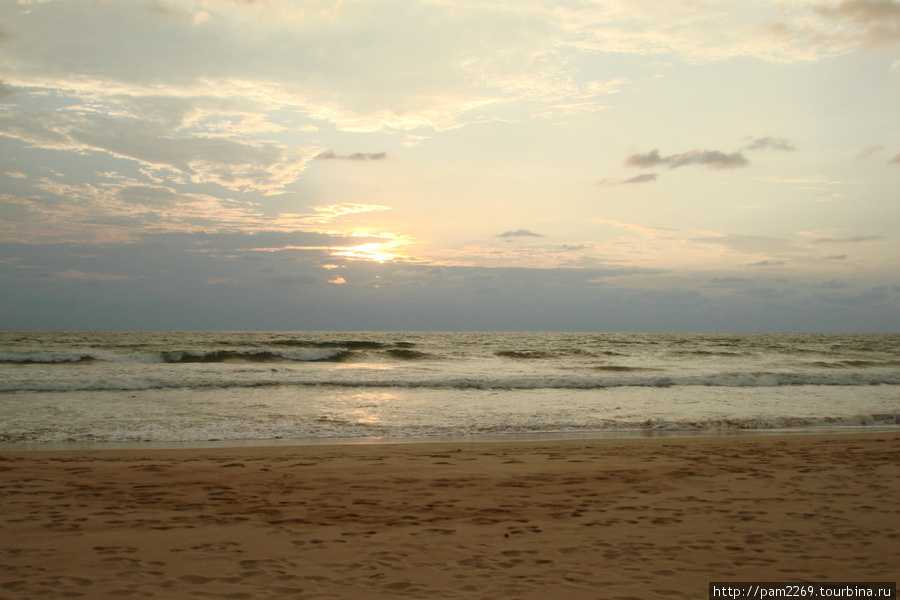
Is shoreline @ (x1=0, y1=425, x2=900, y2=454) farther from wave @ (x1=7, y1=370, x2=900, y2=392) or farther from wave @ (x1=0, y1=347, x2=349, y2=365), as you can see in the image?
wave @ (x1=0, y1=347, x2=349, y2=365)

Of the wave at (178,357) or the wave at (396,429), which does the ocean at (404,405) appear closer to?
the wave at (396,429)

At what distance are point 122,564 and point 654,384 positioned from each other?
20.9m

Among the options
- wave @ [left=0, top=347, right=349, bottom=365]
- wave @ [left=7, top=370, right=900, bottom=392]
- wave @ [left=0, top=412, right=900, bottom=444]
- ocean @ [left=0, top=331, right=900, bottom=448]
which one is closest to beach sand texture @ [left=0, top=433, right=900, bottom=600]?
wave @ [left=0, top=412, right=900, bottom=444]

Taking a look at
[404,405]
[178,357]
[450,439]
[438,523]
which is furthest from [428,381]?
[178,357]

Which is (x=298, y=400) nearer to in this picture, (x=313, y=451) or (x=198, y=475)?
(x=313, y=451)

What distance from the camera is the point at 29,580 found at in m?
4.41

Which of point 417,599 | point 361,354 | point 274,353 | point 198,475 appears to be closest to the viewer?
point 417,599

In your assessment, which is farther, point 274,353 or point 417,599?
point 274,353

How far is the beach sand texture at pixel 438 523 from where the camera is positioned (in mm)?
4496

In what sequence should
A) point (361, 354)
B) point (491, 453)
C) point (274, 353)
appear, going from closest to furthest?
point (491, 453)
point (274, 353)
point (361, 354)

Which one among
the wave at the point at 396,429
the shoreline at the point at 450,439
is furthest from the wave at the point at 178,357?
the shoreline at the point at 450,439

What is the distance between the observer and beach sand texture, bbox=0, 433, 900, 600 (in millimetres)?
4496

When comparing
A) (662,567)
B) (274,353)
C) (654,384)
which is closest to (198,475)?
(662,567)

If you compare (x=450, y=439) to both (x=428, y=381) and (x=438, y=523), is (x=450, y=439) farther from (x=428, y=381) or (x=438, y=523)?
(x=428, y=381)
